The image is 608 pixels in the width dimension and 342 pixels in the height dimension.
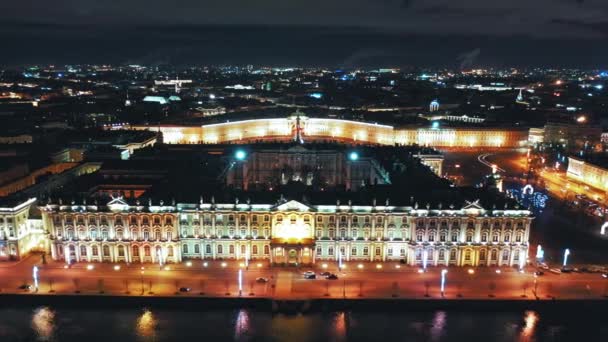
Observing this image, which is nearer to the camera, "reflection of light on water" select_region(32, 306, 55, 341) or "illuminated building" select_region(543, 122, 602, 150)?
"reflection of light on water" select_region(32, 306, 55, 341)

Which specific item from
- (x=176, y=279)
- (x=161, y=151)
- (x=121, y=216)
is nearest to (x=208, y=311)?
(x=176, y=279)

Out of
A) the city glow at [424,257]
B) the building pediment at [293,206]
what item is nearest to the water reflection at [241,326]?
the building pediment at [293,206]

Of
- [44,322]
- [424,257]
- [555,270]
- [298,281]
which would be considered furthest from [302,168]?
[44,322]

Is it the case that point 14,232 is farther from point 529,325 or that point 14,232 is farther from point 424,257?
point 529,325

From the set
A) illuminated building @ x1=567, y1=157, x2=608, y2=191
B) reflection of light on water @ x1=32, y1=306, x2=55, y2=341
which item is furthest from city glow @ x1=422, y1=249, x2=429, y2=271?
illuminated building @ x1=567, y1=157, x2=608, y2=191

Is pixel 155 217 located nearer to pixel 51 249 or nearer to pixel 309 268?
pixel 51 249

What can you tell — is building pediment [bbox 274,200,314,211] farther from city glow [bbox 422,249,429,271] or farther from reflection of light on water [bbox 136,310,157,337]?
reflection of light on water [bbox 136,310,157,337]
